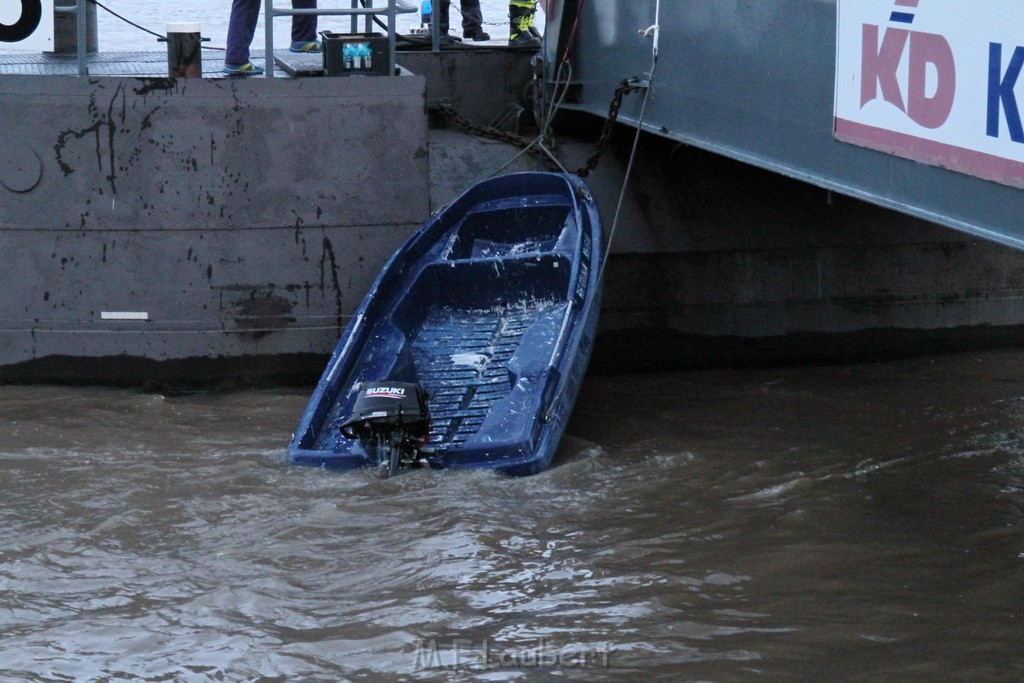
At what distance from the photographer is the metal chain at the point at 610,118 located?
7672 mm

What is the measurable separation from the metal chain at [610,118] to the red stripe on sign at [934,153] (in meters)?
2.35

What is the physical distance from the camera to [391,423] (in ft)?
20.1

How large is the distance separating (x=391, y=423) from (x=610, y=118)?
2868 mm

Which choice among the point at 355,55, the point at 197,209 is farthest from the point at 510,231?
the point at 197,209

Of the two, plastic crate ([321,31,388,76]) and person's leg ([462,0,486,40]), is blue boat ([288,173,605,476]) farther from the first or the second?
person's leg ([462,0,486,40])

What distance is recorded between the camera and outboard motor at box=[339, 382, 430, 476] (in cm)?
614

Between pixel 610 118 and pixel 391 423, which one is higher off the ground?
pixel 610 118

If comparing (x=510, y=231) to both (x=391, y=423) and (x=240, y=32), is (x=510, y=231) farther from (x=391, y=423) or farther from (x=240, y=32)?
(x=391, y=423)

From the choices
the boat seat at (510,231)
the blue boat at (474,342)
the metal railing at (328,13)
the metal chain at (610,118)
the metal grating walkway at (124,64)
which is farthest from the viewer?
the metal grating walkway at (124,64)

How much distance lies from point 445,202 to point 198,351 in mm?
1982

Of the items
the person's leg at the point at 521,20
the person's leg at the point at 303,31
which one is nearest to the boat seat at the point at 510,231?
the person's leg at the point at 521,20

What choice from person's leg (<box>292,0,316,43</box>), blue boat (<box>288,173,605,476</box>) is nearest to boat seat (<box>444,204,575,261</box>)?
blue boat (<box>288,173,605,476</box>)

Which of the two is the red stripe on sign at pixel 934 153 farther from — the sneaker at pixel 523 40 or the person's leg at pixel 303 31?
the person's leg at pixel 303 31

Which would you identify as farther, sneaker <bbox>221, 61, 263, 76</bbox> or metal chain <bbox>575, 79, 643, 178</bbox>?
sneaker <bbox>221, 61, 263, 76</bbox>
